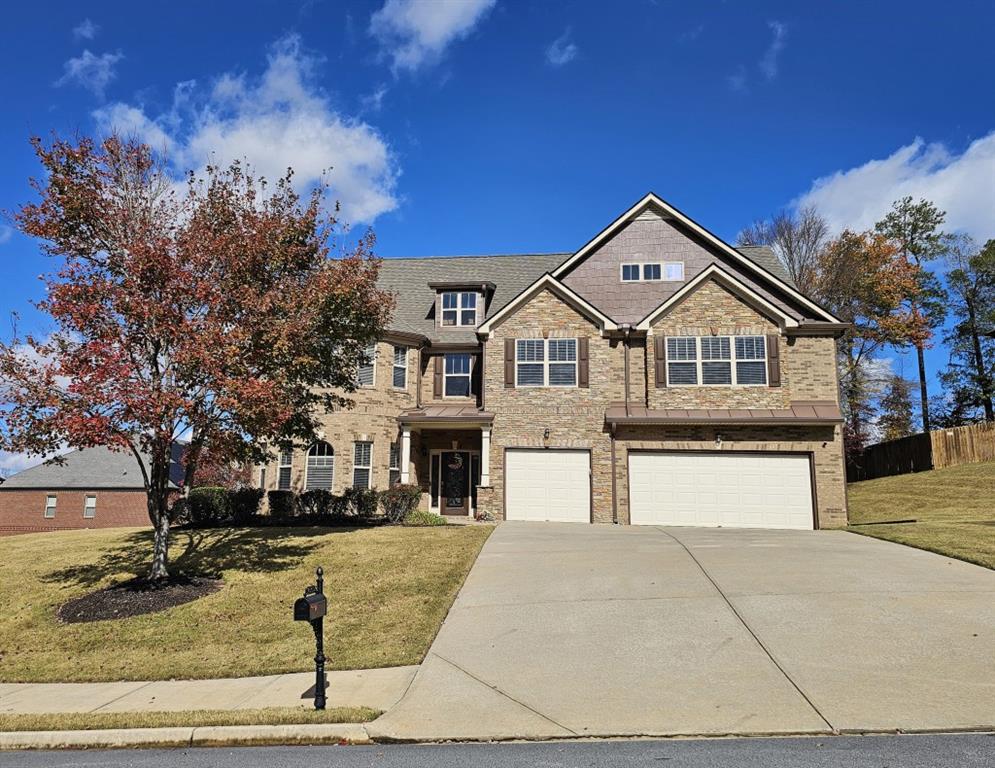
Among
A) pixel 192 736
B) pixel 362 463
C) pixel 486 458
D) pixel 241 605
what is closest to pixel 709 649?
pixel 192 736

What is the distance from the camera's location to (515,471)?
810 inches

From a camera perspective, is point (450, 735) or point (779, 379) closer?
point (450, 735)

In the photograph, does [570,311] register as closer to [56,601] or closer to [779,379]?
[779,379]

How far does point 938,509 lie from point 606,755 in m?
23.1

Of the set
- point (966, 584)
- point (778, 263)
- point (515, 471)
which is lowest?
point (966, 584)

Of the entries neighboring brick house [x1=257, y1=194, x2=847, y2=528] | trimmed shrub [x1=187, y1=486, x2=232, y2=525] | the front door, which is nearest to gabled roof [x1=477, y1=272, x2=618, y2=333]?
neighboring brick house [x1=257, y1=194, x2=847, y2=528]

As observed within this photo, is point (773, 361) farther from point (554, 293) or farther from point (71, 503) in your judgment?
point (71, 503)

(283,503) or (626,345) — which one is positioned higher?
(626,345)

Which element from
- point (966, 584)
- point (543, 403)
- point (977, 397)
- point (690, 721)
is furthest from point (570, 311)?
point (977, 397)

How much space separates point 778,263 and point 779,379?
682 centimetres

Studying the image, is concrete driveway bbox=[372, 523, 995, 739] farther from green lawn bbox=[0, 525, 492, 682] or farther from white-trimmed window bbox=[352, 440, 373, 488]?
white-trimmed window bbox=[352, 440, 373, 488]

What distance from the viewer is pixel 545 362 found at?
2103 centimetres

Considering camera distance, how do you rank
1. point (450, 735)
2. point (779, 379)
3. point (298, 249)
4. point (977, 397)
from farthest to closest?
point (977, 397) < point (779, 379) < point (298, 249) < point (450, 735)

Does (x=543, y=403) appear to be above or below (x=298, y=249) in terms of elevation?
below
